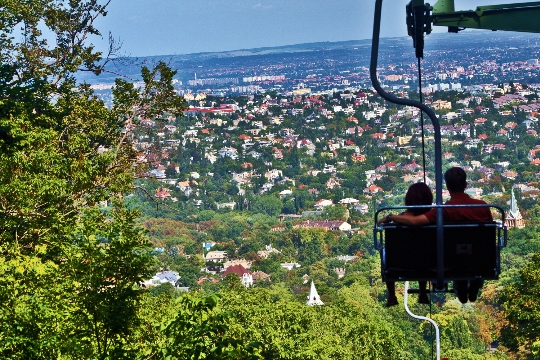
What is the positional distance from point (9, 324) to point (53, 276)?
1591 millimetres

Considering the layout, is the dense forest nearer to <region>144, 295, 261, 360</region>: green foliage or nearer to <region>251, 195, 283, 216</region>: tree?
<region>144, 295, 261, 360</region>: green foliage

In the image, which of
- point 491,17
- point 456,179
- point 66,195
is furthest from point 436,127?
point 66,195

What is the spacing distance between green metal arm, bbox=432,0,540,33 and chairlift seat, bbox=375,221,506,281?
194 cm

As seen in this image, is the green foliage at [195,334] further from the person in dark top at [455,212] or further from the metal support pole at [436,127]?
the metal support pole at [436,127]

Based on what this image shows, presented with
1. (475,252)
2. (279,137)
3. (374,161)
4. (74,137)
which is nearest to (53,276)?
(74,137)

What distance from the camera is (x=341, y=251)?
90.4 m

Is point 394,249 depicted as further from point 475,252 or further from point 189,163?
point 189,163

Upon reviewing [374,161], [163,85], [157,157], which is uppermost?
[163,85]

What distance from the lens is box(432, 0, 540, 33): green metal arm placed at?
7.68m

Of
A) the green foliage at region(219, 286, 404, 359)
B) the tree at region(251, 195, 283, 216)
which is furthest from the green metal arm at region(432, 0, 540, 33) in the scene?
the tree at region(251, 195, 283, 216)

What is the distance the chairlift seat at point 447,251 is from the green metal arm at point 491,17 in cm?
194

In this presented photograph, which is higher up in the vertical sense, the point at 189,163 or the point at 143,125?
the point at 143,125

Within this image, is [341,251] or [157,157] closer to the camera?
[157,157]

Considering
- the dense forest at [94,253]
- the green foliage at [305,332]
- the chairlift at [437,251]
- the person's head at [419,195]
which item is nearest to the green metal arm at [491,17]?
the chairlift at [437,251]
